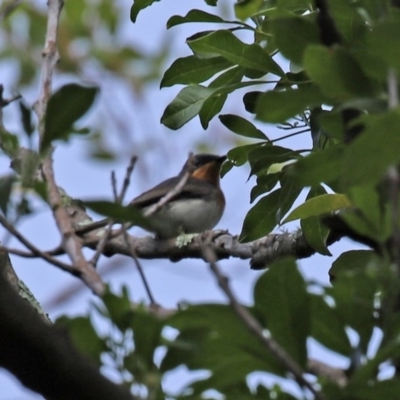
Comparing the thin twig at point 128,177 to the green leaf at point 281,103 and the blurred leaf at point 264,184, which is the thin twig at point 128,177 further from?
the blurred leaf at point 264,184

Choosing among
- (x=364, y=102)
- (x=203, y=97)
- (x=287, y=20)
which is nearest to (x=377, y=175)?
(x=364, y=102)

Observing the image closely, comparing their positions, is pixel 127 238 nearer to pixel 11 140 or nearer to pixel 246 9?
pixel 11 140

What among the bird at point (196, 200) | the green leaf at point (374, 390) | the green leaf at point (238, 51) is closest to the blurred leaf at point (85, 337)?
the green leaf at point (374, 390)

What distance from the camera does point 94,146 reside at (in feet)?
18.0

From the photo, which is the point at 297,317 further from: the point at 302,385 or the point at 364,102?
the point at 364,102

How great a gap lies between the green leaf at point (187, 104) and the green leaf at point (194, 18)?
15 centimetres

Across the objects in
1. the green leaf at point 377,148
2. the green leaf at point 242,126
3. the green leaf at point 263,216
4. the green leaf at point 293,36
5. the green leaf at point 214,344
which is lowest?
the green leaf at point 214,344

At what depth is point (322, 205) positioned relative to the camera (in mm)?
1624

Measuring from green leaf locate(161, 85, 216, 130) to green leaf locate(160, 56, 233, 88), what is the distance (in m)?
0.02

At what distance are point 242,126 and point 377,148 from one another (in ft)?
3.93

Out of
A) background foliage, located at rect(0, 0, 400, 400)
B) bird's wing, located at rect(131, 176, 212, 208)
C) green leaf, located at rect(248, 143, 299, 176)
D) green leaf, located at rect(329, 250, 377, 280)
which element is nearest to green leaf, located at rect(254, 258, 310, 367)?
background foliage, located at rect(0, 0, 400, 400)

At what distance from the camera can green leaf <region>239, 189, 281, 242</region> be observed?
2.11 meters

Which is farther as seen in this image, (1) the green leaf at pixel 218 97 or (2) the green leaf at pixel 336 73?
(1) the green leaf at pixel 218 97

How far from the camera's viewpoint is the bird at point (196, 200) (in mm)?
5060
